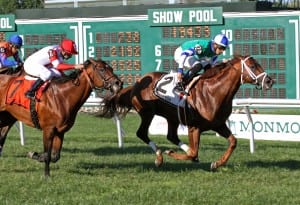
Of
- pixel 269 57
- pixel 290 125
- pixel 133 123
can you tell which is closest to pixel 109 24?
pixel 133 123

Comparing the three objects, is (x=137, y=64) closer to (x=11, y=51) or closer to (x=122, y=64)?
(x=122, y=64)

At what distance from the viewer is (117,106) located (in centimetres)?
1074

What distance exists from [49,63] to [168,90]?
161 cm

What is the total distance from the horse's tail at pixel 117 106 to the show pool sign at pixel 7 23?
9.38 meters

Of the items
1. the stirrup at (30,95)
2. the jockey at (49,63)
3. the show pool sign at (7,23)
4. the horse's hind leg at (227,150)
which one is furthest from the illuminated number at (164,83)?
the show pool sign at (7,23)

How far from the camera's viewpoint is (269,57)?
16.6 metres

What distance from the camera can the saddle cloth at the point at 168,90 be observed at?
9799 mm

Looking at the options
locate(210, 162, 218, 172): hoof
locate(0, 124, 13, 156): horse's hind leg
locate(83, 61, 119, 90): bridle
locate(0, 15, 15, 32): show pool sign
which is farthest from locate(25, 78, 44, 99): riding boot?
locate(0, 15, 15, 32): show pool sign

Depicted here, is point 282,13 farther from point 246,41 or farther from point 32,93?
point 32,93

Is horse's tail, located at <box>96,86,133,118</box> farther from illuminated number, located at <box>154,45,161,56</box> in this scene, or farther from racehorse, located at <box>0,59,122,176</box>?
illuminated number, located at <box>154,45,161,56</box>

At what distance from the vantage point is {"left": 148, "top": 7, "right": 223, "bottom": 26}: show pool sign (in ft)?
56.6

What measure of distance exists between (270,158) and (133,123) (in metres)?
7.54

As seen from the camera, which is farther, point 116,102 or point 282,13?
point 282,13

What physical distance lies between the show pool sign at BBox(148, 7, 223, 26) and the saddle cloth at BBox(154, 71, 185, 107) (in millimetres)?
7238
